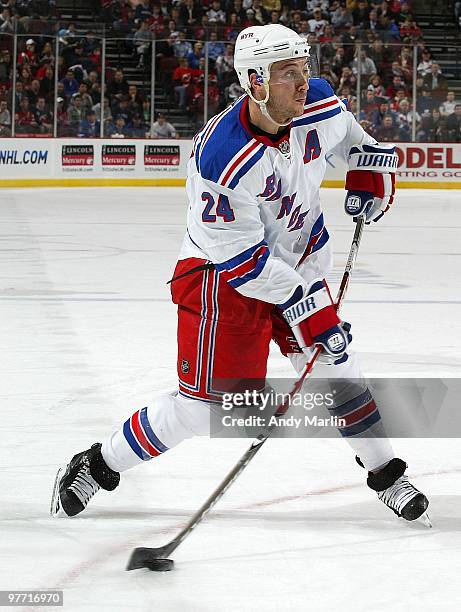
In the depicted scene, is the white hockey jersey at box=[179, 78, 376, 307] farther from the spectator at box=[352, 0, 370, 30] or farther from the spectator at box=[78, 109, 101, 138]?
the spectator at box=[352, 0, 370, 30]

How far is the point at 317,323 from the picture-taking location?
8.26 ft

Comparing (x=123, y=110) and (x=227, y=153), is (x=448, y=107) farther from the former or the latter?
(x=227, y=153)

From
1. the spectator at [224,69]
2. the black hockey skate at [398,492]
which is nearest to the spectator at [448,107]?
the spectator at [224,69]

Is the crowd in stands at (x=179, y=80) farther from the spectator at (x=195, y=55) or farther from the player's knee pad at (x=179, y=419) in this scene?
the player's knee pad at (x=179, y=419)

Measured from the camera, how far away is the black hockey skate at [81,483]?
2799 millimetres

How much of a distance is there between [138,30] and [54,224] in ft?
19.3

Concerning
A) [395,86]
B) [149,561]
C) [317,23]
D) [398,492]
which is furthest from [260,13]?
[149,561]

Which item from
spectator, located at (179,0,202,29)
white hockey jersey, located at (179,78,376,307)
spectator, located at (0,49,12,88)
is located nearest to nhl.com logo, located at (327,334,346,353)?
white hockey jersey, located at (179,78,376,307)

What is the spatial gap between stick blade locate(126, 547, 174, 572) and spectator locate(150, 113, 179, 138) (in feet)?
41.4

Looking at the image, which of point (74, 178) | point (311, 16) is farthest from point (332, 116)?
point (311, 16)

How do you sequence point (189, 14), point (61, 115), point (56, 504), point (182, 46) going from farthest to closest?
point (189, 14), point (182, 46), point (61, 115), point (56, 504)

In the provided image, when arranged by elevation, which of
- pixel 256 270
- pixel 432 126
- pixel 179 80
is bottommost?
pixel 432 126

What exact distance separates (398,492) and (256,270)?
67cm

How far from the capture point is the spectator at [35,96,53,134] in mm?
14188
